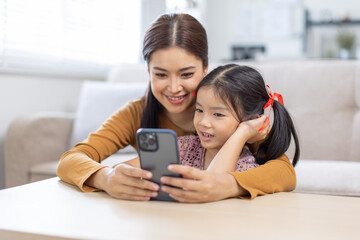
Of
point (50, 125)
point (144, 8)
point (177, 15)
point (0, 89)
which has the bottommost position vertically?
point (50, 125)

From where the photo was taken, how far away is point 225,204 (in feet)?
2.63

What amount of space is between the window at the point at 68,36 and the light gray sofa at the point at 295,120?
377mm

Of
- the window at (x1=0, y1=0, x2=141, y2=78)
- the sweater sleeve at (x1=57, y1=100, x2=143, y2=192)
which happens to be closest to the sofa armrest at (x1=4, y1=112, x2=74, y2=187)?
the window at (x1=0, y1=0, x2=141, y2=78)

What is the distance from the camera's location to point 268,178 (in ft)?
3.01

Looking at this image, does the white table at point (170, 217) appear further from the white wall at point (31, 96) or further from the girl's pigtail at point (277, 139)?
the white wall at point (31, 96)

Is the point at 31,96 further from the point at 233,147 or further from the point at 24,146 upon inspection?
the point at 233,147

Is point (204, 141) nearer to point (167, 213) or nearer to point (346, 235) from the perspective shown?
point (167, 213)

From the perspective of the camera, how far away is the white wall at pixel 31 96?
2.04 meters

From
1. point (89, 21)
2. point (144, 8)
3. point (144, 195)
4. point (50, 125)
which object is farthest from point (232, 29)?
point (144, 195)

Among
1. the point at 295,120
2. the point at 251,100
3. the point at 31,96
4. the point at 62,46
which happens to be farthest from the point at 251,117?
the point at 62,46

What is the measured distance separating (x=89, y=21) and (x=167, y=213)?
224 centimetres

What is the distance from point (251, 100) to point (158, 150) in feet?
1.25

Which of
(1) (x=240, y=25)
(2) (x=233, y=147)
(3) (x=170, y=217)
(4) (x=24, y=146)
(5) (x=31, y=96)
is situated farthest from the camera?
(1) (x=240, y=25)

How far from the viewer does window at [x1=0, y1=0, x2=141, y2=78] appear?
6.89 ft
